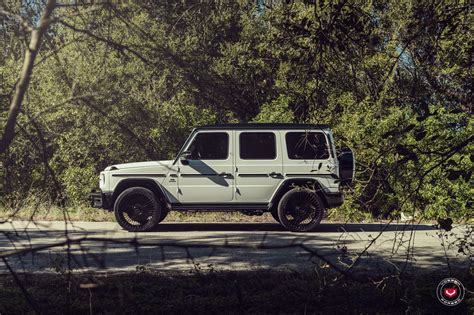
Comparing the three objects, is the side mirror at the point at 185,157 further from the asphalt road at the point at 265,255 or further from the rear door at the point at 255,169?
the asphalt road at the point at 265,255

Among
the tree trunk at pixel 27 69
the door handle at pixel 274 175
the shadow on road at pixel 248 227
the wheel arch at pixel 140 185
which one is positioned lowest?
the shadow on road at pixel 248 227

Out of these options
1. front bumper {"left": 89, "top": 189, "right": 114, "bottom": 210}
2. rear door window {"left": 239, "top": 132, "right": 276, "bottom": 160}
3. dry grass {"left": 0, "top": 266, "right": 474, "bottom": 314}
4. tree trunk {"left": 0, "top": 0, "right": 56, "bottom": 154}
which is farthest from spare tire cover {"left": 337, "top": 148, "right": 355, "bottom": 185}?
tree trunk {"left": 0, "top": 0, "right": 56, "bottom": 154}

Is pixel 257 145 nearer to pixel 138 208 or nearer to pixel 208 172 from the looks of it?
pixel 208 172

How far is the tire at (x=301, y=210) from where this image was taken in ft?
39.6

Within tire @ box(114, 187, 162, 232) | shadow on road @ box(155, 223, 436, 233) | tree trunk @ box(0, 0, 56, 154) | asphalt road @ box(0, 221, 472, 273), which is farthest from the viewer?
shadow on road @ box(155, 223, 436, 233)

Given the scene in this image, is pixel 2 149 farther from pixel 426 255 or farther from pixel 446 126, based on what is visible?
pixel 426 255

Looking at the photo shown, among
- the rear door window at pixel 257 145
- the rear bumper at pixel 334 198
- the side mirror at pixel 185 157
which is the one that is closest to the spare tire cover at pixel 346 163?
the rear bumper at pixel 334 198

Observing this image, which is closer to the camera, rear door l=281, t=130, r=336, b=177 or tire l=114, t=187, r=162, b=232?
tire l=114, t=187, r=162, b=232

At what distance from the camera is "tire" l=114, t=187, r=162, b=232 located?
1190cm

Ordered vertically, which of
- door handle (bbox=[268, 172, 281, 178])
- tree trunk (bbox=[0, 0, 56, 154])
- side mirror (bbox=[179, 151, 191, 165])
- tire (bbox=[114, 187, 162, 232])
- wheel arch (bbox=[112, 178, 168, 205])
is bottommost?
tire (bbox=[114, 187, 162, 232])

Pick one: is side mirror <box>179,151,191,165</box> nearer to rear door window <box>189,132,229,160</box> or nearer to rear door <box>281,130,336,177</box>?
rear door window <box>189,132,229,160</box>

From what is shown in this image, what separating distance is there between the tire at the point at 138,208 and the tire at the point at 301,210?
91.8 inches

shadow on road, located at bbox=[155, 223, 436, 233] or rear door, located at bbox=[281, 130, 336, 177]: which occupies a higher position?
rear door, located at bbox=[281, 130, 336, 177]

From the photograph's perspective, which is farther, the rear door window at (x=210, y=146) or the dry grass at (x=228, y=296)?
the rear door window at (x=210, y=146)
